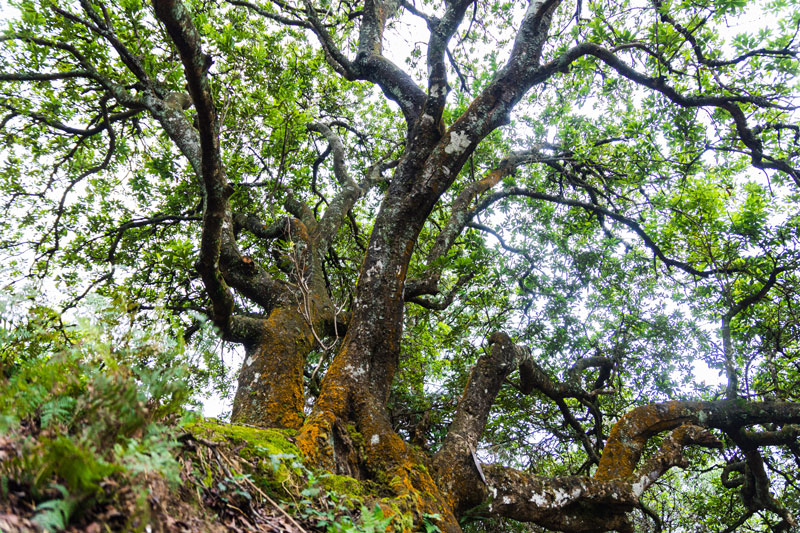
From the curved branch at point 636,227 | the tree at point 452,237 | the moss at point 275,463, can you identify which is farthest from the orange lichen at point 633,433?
the moss at point 275,463

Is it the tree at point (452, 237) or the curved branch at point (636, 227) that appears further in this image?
the curved branch at point (636, 227)

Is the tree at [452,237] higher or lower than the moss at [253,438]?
higher

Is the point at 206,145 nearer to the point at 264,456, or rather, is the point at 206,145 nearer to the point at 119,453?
the point at 264,456

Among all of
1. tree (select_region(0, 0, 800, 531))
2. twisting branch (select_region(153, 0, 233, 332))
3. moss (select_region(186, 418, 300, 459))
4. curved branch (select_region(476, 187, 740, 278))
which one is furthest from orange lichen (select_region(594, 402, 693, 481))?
twisting branch (select_region(153, 0, 233, 332))

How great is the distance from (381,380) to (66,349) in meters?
2.43

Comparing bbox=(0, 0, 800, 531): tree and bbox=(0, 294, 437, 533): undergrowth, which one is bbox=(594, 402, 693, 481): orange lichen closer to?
bbox=(0, 0, 800, 531): tree

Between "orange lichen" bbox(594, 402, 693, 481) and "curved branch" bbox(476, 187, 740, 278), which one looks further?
"curved branch" bbox(476, 187, 740, 278)

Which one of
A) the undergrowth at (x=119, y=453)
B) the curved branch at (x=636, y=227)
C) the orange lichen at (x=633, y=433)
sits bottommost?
the undergrowth at (x=119, y=453)

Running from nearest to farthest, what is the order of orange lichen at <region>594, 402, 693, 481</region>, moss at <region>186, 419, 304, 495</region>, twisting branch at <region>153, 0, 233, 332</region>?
moss at <region>186, 419, 304, 495</region> < twisting branch at <region>153, 0, 233, 332</region> < orange lichen at <region>594, 402, 693, 481</region>

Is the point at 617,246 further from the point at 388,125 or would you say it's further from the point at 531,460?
the point at 388,125

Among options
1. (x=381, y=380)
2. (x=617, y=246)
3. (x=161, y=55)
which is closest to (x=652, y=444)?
(x=617, y=246)

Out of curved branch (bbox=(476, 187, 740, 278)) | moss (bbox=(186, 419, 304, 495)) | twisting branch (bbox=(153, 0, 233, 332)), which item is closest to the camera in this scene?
moss (bbox=(186, 419, 304, 495))

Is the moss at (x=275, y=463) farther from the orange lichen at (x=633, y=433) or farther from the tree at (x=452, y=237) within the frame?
the orange lichen at (x=633, y=433)

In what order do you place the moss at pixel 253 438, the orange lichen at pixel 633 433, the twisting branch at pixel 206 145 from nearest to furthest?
the moss at pixel 253 438 → the twisting branch at pixel 206 145 → the orange lichen at pixel 633 433
